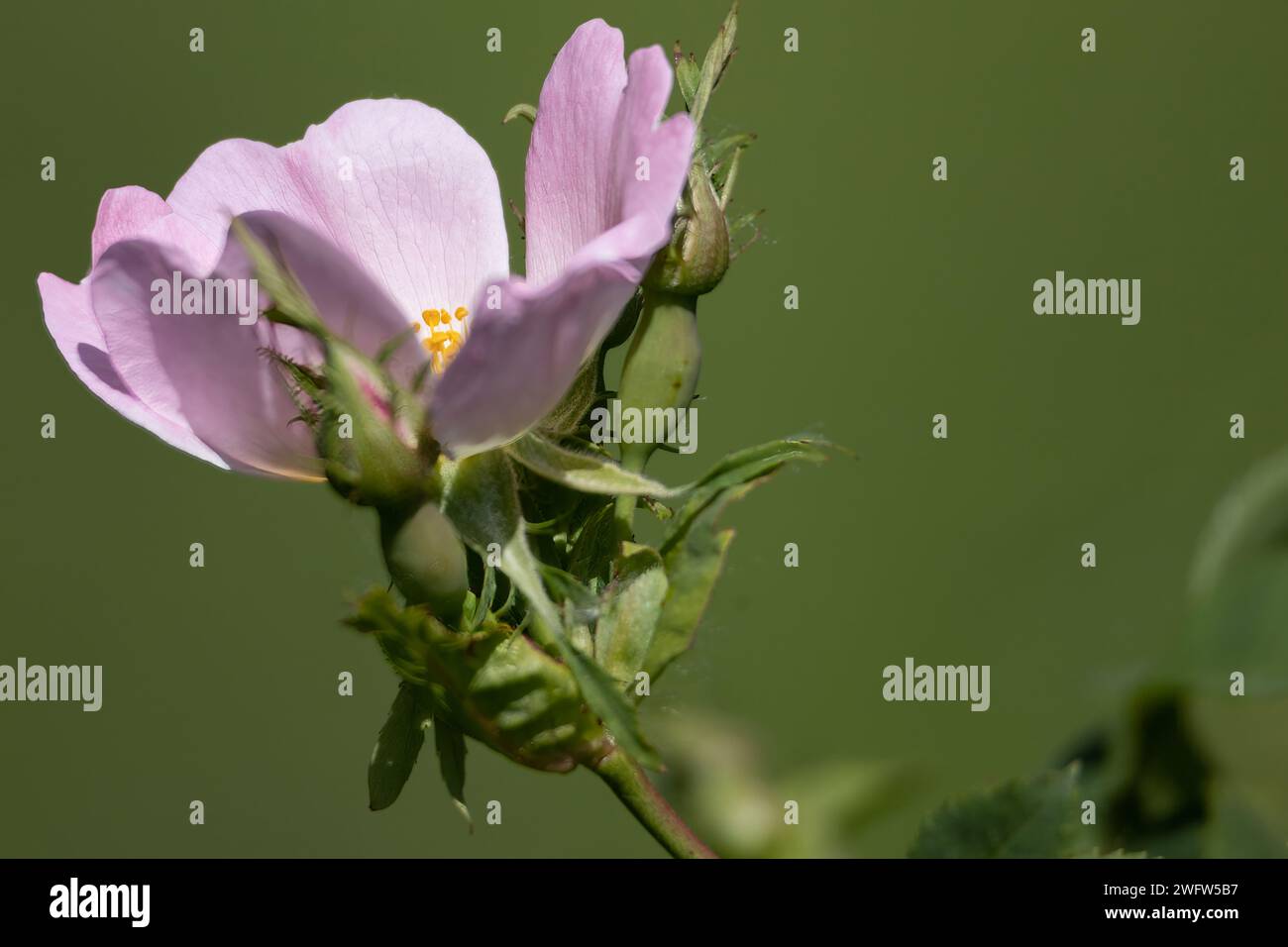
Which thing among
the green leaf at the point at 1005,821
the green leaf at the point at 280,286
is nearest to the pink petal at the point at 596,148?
the green leaf at the point at 280,286

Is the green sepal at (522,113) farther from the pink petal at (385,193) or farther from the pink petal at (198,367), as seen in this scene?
the pink petal at (198,367)

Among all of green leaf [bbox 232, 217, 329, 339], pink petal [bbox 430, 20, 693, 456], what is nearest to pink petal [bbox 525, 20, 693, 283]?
pink petal [bbox 430, 20, 693, 456]

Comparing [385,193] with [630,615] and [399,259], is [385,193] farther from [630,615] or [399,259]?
[630,615]

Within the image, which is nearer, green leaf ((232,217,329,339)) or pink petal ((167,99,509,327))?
green leaf ((232,217,329,339))

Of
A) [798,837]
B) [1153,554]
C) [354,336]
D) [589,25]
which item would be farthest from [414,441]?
[1153,554]

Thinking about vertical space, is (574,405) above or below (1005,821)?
above

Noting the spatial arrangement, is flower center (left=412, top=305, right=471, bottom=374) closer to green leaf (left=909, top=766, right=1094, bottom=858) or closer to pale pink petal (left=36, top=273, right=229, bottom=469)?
pale pink petal (left=36, top=273, right=229, bottom=469)

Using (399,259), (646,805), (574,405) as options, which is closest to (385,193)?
(399,259)
